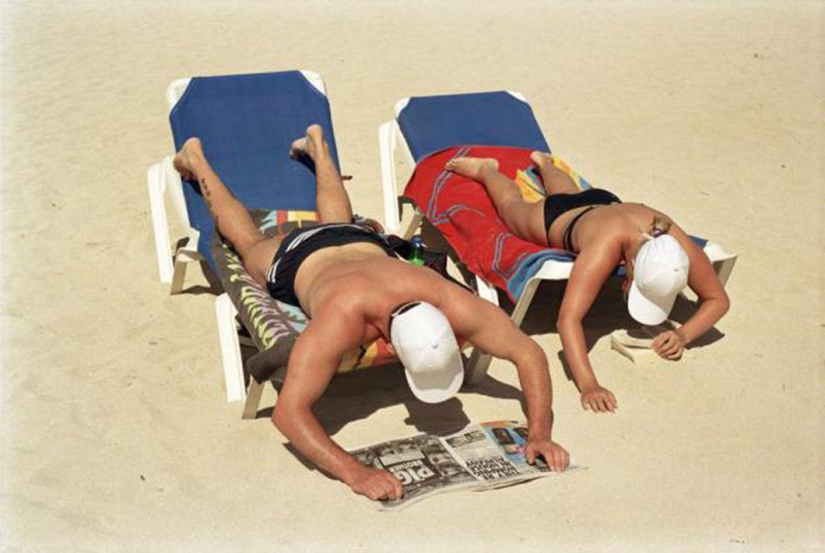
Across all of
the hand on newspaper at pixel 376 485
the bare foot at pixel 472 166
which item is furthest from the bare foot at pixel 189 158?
the hand on newspaper at pixel 376 485

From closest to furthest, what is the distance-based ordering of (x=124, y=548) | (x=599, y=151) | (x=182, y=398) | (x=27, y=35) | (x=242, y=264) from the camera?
1. (x=124, y=548)
2. (x=182, y=398)
3. (x=242, y=264)
4. (x=599, y=151)
5. (x=27, y=35)

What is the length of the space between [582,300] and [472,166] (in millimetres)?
1433

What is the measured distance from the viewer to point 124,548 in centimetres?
366

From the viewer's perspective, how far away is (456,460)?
412 cm

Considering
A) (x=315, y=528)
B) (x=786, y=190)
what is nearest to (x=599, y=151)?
(x=786, y=190)

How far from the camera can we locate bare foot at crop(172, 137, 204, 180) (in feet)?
18.1

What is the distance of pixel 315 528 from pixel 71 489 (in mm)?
986

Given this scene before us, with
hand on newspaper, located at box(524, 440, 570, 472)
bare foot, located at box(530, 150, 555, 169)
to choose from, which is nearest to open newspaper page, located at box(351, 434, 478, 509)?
hand on newspaper, located at box(524, 440, 570, 472)

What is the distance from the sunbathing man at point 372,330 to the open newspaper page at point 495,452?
7cm

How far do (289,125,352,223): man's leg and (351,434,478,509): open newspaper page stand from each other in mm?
1564

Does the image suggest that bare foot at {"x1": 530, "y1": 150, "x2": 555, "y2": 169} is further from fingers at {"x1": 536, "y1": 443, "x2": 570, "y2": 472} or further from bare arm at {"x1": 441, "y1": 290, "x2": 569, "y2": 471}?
fingers at {"x1": 536, "y1": 443, "x2": 570, "y2": 472}

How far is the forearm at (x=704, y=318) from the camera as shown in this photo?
5.06 meters

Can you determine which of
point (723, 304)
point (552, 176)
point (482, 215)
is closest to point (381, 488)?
point (723, 304)

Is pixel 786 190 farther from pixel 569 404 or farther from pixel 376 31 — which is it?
pixel 376 31
